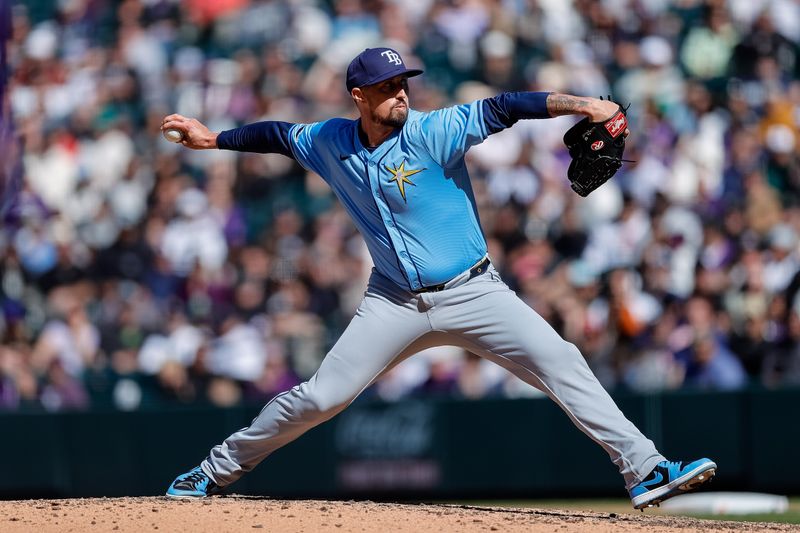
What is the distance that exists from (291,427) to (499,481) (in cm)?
491

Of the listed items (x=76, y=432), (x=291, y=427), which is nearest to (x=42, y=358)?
(x=76, y=432)

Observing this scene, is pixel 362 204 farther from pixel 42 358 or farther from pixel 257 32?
pixel 257 32

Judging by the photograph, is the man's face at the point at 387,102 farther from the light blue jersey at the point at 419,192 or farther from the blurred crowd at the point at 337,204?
the blurred crowd at the point at 337,204

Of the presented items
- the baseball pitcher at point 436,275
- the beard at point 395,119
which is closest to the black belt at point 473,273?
A: the baseball pitcher at point 436,275

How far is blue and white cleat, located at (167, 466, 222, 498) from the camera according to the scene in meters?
6.60

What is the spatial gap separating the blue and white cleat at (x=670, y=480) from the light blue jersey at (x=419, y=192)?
1.23 m

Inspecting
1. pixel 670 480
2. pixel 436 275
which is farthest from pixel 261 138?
pixel 670 480

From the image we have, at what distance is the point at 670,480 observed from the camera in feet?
19.4

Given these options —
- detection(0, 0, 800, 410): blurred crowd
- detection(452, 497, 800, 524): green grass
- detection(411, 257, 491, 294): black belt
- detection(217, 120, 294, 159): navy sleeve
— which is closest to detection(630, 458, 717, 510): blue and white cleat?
detection(411, 257, 491, 294): black belt

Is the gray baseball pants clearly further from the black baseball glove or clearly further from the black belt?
the black baseball glove

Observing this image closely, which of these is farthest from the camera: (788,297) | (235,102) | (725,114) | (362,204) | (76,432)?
(235,102)

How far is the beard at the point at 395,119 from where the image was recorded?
597 centimetres

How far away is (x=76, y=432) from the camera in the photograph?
1125 cm

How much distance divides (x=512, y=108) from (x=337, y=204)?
256 inches
